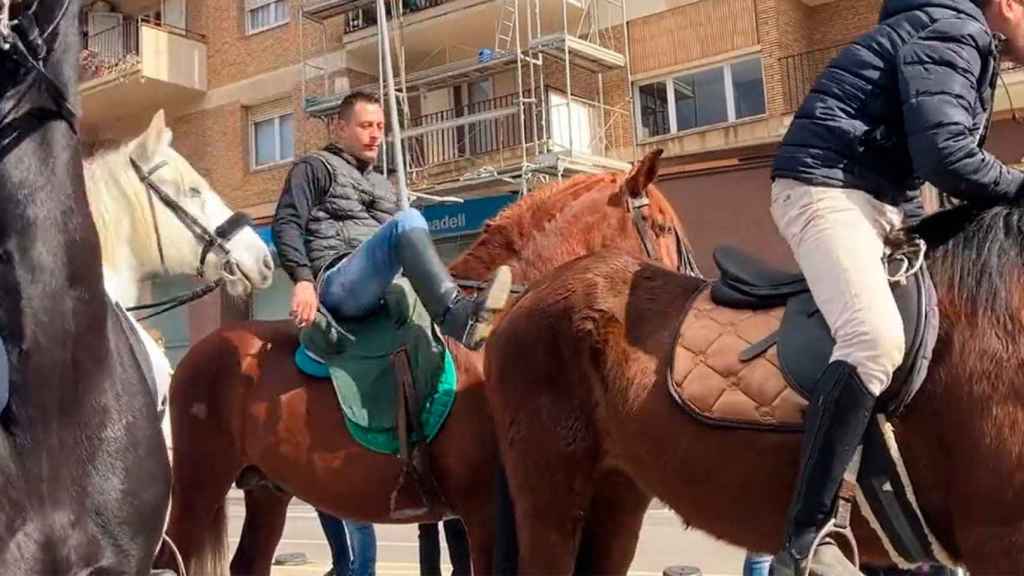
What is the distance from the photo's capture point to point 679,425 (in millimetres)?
3090

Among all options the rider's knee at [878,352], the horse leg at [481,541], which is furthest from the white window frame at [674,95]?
the rider's knee at [878,352]

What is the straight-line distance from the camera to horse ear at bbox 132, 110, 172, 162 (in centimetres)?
463

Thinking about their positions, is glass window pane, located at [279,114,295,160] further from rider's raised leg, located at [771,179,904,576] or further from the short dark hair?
rider's raised leg, located at [771,179,904,576]

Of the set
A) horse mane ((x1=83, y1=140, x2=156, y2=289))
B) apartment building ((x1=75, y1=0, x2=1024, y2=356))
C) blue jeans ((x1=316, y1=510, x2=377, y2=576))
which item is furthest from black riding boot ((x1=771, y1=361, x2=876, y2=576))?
apartment building ((x1=75, y1=0, x2=1024, y2=356))

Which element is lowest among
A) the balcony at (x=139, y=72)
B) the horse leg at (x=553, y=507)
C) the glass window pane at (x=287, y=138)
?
the horse leg at (x=553, y=507)

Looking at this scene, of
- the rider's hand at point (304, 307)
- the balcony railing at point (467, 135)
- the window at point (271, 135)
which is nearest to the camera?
the rider's hand at point (304, 307)

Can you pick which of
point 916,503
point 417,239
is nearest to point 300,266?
point 417,239

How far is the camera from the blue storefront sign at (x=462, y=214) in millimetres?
17219

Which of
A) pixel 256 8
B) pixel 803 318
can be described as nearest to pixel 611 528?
pixel 803 318

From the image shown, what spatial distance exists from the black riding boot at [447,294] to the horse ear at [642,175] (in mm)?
842

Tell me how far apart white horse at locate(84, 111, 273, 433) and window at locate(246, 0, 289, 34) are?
56.0 ft

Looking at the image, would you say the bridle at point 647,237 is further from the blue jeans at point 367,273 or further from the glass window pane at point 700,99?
the glass window pane at point 700,99

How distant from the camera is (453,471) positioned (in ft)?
13.6

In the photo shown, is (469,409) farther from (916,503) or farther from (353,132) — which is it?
(916,503)
